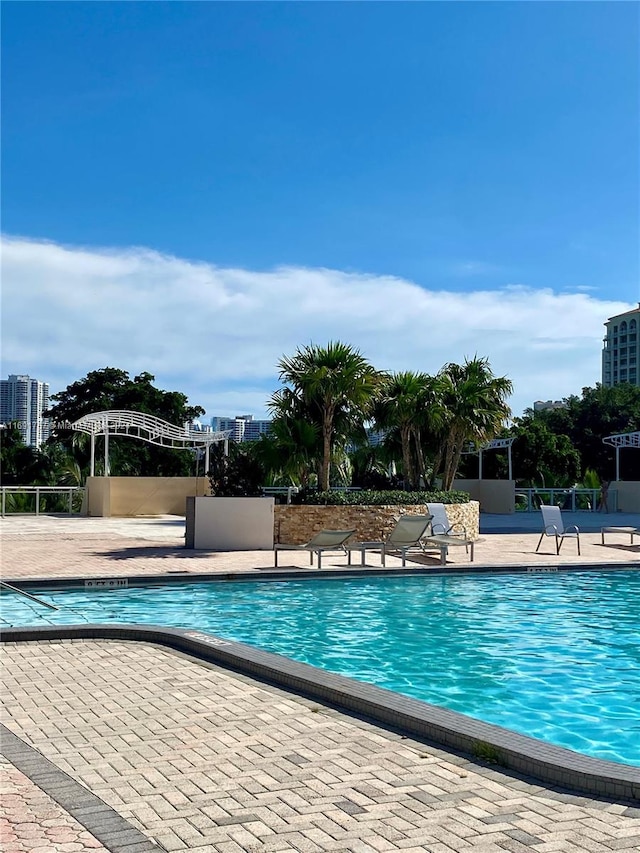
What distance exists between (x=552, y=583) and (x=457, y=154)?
8.00 meters

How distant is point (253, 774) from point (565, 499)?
103 ft

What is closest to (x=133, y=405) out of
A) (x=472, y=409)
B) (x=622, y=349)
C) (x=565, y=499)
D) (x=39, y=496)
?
(x=39, y=496)

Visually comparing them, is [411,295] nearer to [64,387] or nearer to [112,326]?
[112,326]

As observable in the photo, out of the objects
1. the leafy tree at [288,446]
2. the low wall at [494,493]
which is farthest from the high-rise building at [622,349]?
the leafy tree at [288,446]

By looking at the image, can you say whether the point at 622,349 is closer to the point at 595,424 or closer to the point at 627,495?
the point at 595,424

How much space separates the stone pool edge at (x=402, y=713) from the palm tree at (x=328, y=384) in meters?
→ 10.5

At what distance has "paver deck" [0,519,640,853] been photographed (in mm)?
3590

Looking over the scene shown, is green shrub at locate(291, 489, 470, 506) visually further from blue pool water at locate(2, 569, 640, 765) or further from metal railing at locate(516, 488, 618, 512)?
metal railing at locate(516, 488, 618, 512)

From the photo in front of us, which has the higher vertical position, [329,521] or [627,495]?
[627,495]

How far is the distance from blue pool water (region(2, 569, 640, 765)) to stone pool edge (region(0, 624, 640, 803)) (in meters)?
1.32

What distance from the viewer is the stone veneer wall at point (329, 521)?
57.3 feet

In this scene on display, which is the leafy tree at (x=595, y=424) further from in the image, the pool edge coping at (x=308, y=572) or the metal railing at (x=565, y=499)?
the pool edge coping at (x=308, y=572)

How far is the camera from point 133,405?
52.3m

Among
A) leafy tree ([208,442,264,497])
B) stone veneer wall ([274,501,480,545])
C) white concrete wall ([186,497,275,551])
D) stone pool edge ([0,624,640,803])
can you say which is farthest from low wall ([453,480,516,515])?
stone pool edge ([0,624,640,803])
